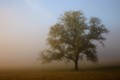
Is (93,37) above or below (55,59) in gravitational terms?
above

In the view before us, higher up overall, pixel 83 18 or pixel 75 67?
pixel 83 18

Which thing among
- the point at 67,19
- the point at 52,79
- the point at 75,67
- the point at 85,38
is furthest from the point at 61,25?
the point at 52,79

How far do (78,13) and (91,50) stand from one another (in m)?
5.35

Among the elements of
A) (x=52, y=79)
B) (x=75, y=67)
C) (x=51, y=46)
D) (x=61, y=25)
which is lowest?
(x=52, y=79)

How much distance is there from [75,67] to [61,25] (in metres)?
6.11

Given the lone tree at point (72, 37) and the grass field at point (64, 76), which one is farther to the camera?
the lone tree at point (72, 37)

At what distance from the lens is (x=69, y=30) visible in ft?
123

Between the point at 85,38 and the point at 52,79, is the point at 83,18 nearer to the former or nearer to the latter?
the point at 85,38

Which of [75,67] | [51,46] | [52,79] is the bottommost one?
[52,79]

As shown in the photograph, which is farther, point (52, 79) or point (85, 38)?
point (85, 38)

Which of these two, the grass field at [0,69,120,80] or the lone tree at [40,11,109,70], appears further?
the lone tree at [40,11,109,70]

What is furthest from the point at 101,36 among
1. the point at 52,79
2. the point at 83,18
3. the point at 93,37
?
the point at 52,79

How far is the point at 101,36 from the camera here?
1478 inches

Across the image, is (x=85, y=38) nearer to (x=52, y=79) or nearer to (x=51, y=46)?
(x=51, y=46)
